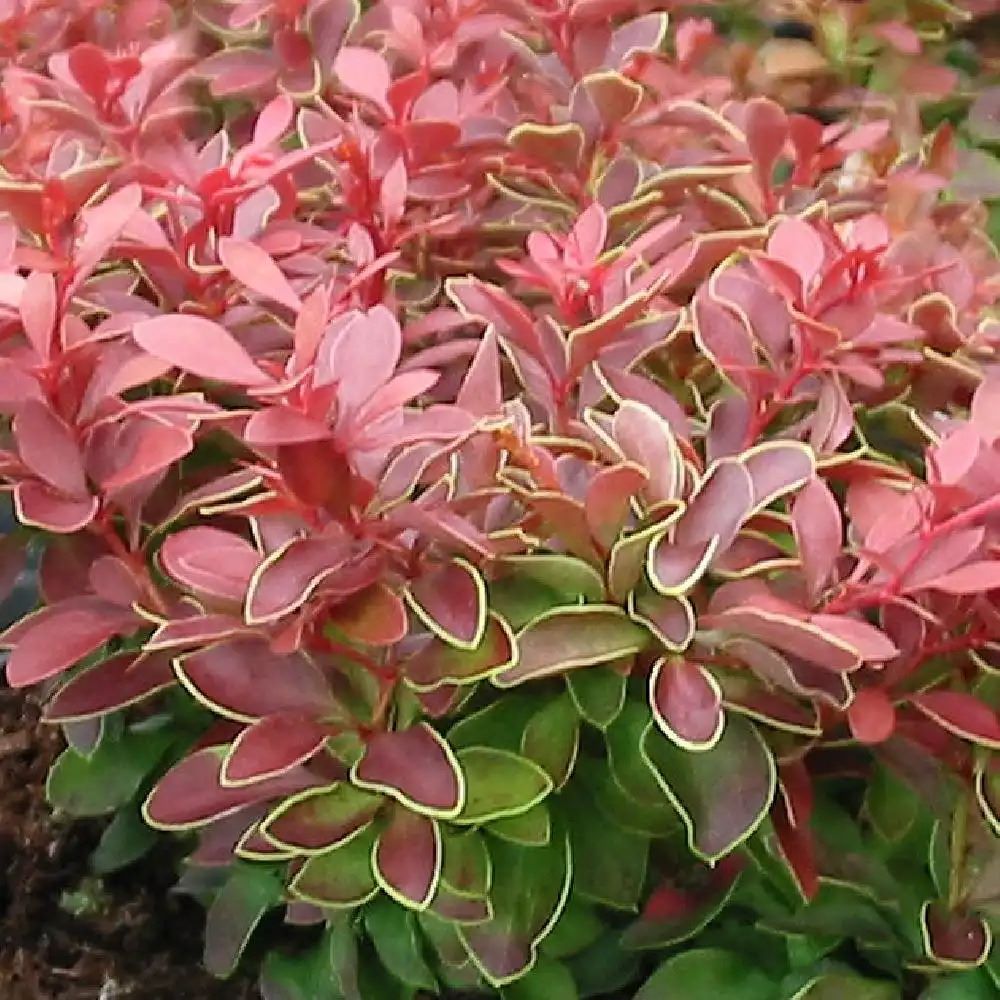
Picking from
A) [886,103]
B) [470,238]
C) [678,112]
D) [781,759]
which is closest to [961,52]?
[886,103]

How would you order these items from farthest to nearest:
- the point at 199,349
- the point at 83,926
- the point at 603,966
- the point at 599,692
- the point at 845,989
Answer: the point at 83,926 < the point at 603,966 < the point at 845,989 < the point at 599,692 < the point at 199,349

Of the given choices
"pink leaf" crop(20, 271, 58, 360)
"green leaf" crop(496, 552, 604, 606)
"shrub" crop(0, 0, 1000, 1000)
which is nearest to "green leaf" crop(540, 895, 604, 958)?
"shrub" crop(0, 0, 1000, 1000)

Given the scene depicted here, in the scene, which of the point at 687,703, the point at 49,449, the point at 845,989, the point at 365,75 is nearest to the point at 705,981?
the point at 845,989

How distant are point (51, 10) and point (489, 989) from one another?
101 centimetres

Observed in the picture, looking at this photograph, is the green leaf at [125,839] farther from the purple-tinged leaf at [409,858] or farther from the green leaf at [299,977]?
the purple-tinged leaf at [409,858]

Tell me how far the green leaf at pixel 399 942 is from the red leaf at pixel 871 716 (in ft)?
1.24

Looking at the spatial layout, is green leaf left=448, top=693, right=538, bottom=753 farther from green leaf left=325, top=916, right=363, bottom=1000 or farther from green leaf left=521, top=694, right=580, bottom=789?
green leaf left=325, top=916, right=363, bottom=1000

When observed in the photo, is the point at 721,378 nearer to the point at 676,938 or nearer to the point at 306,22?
the point at 676,938

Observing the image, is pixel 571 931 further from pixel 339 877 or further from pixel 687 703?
pixel 687 703

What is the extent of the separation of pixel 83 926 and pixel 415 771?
0.64 m

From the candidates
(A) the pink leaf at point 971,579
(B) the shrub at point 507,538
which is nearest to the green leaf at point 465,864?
(B) the shrub at point 507,538

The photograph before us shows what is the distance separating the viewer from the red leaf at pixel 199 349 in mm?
775

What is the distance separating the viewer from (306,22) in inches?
55.6

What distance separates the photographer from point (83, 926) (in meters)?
1.35
